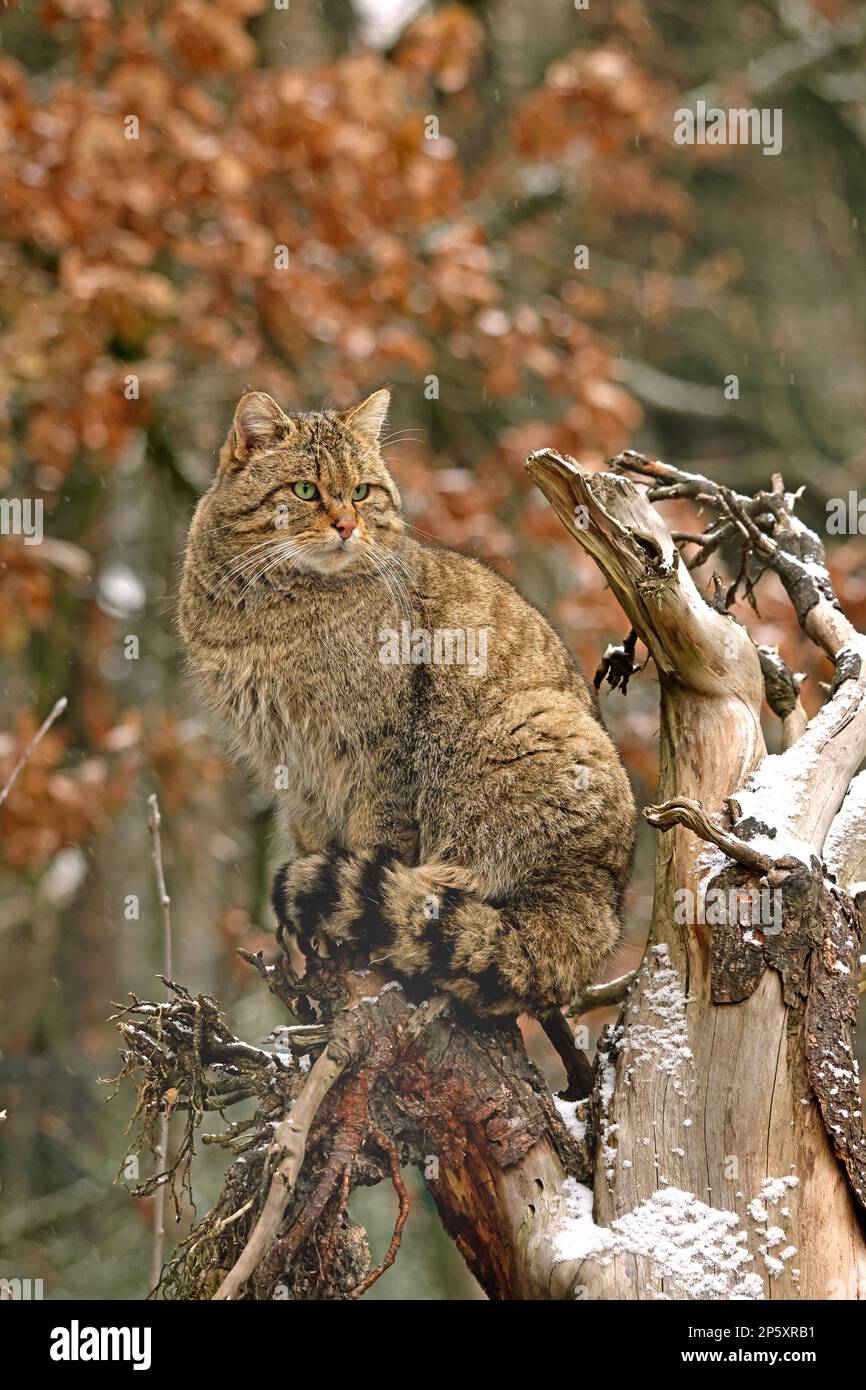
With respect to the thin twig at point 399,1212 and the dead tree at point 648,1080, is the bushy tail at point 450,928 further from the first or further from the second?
the thin twig at point 399,1212

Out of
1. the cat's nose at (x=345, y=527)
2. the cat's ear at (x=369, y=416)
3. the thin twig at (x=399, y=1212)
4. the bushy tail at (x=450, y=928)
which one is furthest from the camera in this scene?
the cat's ear at (x=369, y=416)

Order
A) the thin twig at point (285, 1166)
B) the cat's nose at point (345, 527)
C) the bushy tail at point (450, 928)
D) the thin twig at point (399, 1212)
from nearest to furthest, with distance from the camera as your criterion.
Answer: the thin twig at point (285, 1166) < the thin twig at point (399, 1212) < the bushy tail at point (450, 928) < the cat's nose at point (345, 527)

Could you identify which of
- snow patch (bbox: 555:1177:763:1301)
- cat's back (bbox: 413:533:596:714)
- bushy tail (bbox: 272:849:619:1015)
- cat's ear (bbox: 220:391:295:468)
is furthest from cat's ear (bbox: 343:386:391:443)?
snow patch (bbox: 555:1177:763:1301)

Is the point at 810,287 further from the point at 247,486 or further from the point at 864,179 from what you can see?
the point at 247,486

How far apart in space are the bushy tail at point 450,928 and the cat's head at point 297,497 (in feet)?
2.77

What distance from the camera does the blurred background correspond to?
6016mm

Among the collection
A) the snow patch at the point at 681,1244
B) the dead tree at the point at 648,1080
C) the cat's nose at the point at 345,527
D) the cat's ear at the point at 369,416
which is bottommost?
the snow patch at the point at 681,1244

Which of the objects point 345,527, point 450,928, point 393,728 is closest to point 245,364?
point 345,527

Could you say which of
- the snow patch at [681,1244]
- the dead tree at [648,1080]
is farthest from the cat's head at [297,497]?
the snow patch at [681,1244]

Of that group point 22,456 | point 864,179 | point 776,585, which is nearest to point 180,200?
point 22,456

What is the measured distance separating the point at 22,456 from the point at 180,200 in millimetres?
1657

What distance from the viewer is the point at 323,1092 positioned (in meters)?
2.90

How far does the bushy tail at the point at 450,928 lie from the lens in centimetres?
311

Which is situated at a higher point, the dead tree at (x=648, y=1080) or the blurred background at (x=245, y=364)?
the blurred background at (x=245, y=364)
